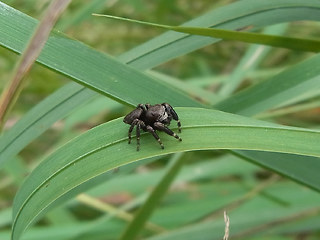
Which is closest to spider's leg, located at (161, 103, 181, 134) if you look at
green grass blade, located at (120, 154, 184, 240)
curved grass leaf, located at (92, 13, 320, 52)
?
curved grass leaf, located at (92, 13, 320, 52)

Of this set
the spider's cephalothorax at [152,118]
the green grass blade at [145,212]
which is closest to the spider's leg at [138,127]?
the spider's cephalothorax at [152,118]

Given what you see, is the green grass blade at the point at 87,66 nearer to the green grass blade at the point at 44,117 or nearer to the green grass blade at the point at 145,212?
the green grass blade at the point at 44,117

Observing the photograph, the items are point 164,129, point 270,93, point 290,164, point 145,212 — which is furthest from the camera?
point 145,212

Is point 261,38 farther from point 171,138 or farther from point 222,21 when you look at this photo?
point 171,138

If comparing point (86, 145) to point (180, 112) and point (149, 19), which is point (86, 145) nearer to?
point (180, 112)

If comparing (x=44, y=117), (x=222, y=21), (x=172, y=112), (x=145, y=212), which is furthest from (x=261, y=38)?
(x=145, y=212)

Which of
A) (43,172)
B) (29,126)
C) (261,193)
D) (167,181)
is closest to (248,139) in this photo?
(43,172)

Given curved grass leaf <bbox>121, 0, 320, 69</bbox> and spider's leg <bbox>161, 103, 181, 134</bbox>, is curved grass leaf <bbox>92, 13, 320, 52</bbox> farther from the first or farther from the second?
spider's leg <bbox>161, 103, 181, 134</bbox>

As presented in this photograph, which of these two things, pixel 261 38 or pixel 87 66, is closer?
pixel 87 66
